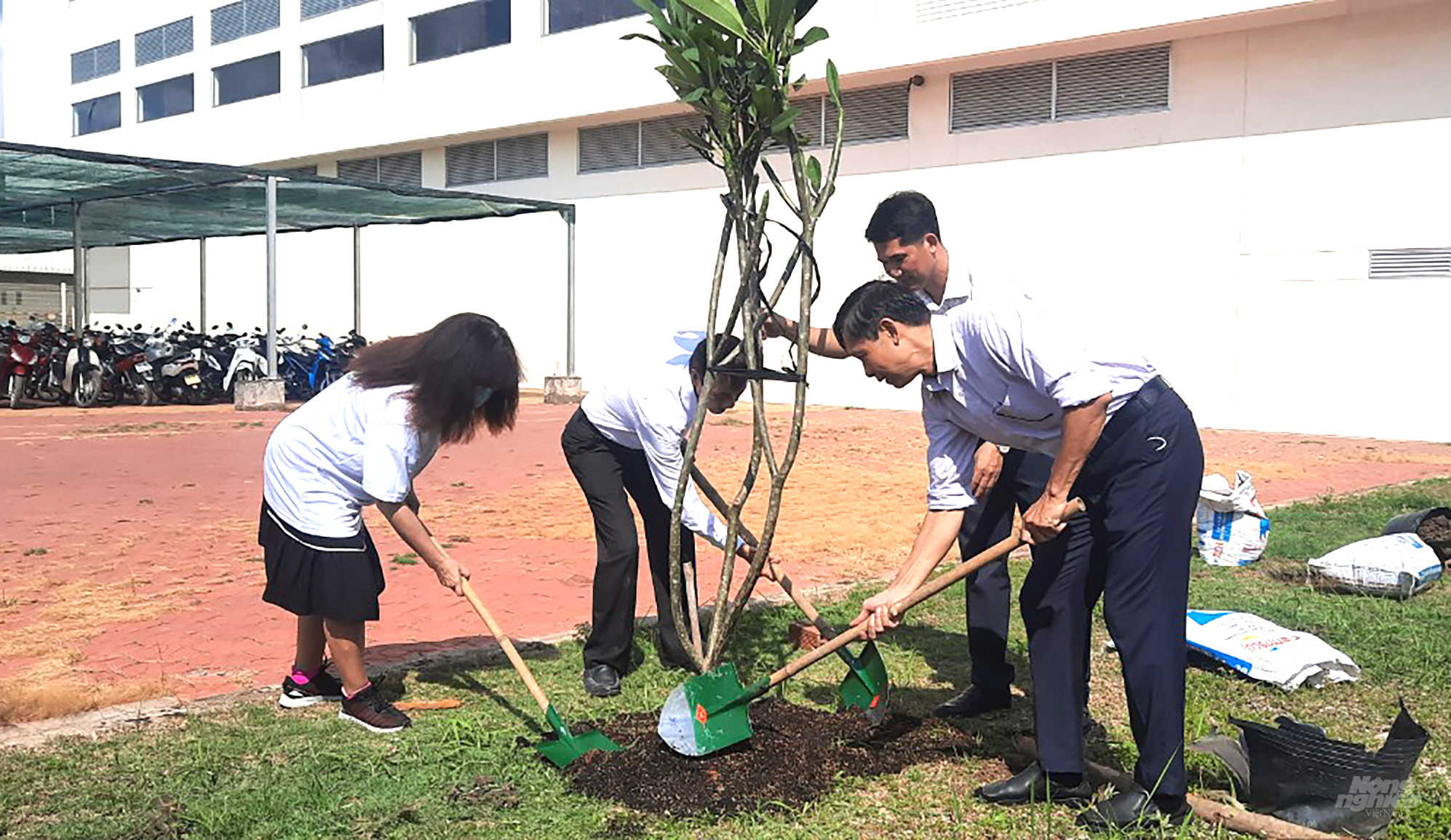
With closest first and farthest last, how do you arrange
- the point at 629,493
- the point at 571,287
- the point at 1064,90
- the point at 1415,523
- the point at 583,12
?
the point at 629,493 < the point at 1415,523 < the point at 1064,90 < the point at 571,287 < the point at 583,12

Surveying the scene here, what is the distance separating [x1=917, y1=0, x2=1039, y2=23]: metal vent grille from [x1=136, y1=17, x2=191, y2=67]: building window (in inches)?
790

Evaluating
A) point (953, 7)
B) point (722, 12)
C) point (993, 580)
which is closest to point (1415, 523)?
point (993, 580)

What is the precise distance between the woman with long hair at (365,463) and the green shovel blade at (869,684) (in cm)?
128

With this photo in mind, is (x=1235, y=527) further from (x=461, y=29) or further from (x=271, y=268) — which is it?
(x=461, y=29)

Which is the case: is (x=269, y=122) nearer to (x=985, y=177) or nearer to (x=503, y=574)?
(x=985, y=177)

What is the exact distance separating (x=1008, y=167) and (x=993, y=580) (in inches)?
523

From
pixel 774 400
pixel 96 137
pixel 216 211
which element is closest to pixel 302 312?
pixel 216 211

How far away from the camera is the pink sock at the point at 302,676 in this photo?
161 inches

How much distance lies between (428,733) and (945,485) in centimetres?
176

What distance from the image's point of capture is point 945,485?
3.55 metres

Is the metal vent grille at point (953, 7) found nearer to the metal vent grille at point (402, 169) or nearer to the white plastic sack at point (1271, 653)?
the metal vent grille at point (402, 169)

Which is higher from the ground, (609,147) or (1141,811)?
(609,147)

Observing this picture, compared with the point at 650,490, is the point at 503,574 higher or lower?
lower

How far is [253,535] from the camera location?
738 cm
